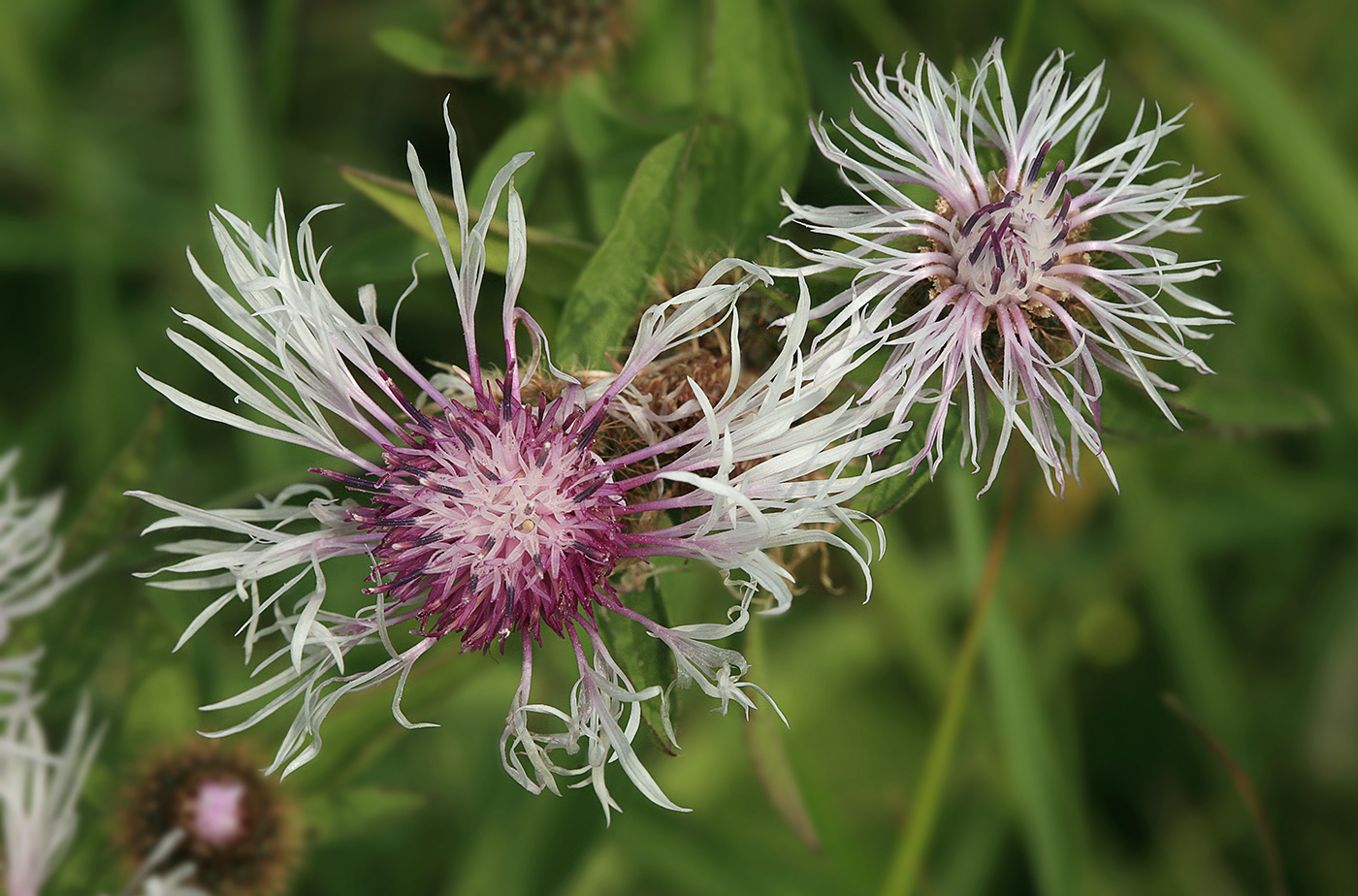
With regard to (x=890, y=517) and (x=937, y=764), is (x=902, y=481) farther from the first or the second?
(x=890, y=517)

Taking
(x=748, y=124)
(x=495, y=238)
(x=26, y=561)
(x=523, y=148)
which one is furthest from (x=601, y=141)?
(x=26, y=561)

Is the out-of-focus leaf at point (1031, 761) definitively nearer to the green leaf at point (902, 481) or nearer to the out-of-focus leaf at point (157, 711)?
the green leaf at point (902, 481)

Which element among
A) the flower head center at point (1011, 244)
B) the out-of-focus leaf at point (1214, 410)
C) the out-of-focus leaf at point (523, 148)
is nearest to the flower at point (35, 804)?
the out-of-focus leaf at point (523, 148)

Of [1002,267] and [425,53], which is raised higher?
[425,53]

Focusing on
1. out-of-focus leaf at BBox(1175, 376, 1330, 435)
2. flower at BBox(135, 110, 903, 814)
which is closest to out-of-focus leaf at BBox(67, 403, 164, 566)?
flower at BBox(135, 110, 903, 814)

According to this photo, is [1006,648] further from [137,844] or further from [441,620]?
[137,844]

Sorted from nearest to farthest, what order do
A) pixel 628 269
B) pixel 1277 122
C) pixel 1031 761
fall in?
pixel 628 269, pixel 1031 761, pixel 1277 122

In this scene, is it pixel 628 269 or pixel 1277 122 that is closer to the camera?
pixel 628 269

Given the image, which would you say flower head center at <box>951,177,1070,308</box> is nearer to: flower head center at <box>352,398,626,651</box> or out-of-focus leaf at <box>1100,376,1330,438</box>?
out-of-focus leaf at <box>1100,376,1330,438</box>
